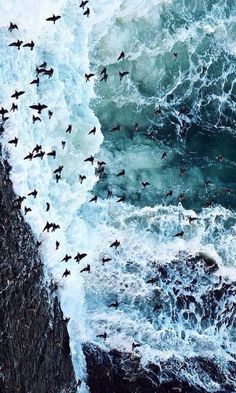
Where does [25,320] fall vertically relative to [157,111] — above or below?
below

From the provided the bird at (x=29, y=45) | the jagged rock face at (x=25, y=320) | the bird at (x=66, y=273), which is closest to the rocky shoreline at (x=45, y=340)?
the jagged rock face at (x=25, y=320)

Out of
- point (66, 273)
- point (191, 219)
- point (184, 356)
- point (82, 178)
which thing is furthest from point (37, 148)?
point (191, 219)

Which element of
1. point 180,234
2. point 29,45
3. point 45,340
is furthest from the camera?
point 180,234

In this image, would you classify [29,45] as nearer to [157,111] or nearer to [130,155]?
[130,155]

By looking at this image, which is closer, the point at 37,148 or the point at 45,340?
the point at 45,340

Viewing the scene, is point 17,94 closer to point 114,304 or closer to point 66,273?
point 66,273

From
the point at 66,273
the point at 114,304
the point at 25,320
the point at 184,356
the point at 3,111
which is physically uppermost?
the point at 3,111

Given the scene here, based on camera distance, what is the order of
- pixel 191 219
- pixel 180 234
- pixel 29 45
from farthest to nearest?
pixel 191 219
pixel 180 234
pixel 29 45
